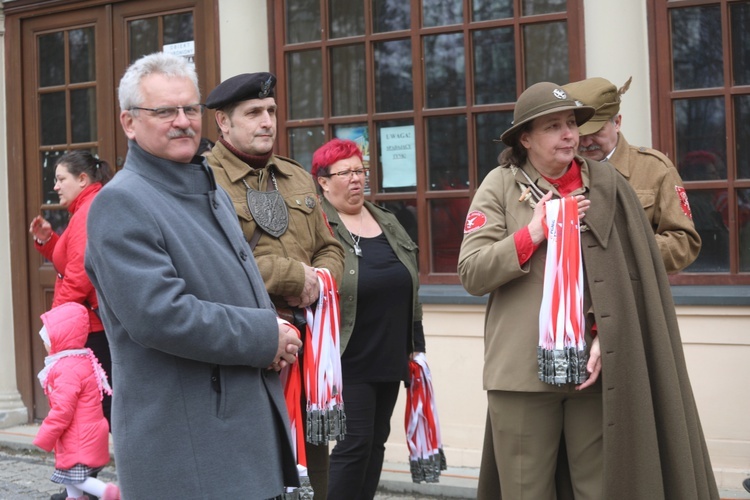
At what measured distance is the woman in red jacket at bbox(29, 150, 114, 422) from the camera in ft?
18.1

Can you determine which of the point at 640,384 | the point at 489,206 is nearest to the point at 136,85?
the point at 489,206

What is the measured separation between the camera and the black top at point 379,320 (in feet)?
14.6

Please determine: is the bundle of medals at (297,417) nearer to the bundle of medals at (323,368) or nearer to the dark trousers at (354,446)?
the bundle of medals at (323,368)

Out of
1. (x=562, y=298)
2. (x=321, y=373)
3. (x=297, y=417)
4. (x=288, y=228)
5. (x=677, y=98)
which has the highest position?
(x=677, y=98)

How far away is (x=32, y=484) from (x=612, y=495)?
13.8ft

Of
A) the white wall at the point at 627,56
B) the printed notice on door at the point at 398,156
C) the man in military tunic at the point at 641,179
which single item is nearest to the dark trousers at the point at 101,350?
the printed notice on door at the point at 398,156

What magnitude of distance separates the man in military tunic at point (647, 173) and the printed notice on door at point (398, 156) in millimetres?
2140

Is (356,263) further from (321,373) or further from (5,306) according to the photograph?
(5,306)

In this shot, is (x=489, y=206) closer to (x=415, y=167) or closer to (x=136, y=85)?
(x=136, y=85)

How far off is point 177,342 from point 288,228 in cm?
124

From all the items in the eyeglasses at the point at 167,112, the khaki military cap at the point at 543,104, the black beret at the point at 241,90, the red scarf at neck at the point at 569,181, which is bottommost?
the red scarf at neck at the point at 569,181

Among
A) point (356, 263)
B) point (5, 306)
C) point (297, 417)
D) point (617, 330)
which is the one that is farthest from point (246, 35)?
point (617, 330)

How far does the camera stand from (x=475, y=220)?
3781mm

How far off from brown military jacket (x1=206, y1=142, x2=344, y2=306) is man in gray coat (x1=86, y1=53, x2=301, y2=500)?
0.67m
